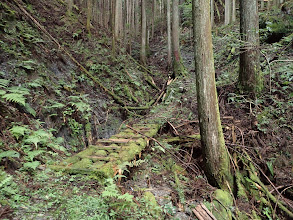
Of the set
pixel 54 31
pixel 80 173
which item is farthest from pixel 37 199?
pixel 54 31

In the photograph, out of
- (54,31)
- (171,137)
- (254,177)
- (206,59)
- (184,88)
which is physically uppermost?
(54,31)

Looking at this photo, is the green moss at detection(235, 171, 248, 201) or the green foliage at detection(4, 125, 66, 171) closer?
the green foliage at detection(4, 125, 66, 171)

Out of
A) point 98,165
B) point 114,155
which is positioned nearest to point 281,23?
point 114,155

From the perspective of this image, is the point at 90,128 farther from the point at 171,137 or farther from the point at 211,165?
the point at 211,165

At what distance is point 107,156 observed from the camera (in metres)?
4.07

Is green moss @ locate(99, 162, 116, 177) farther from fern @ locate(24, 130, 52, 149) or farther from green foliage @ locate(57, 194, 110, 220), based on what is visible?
fern @ locate(24, 130, 52, 149)

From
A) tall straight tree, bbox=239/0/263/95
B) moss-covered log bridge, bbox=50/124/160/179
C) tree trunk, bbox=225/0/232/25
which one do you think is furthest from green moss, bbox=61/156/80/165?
tree trunk, bbox=225/0/232/25

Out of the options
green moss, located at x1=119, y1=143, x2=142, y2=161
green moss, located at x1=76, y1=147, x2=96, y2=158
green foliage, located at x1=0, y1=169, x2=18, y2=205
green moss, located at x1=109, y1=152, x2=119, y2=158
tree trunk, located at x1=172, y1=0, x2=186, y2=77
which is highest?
tree trunk, located at x1=172, y1=0, x2=186, y2=77

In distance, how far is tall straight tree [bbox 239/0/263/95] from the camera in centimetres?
617

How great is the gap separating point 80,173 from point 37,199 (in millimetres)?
846

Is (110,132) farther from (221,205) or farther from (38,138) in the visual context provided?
(221,205)

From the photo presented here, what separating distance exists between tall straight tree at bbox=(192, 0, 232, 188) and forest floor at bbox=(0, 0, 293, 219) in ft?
1.44

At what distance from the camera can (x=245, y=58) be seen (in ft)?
20.6

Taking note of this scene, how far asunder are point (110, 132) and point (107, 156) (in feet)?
8.71
